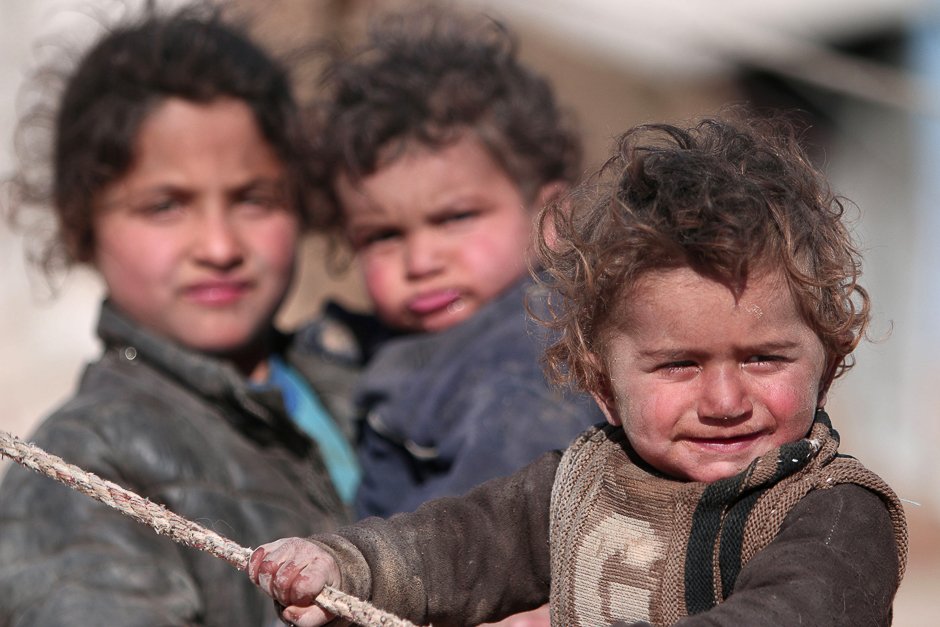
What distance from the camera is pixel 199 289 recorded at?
2439 millimetres

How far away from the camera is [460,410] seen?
2164 mm

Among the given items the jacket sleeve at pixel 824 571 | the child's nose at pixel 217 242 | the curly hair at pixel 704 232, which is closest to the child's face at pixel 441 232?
the child's nose at pixel 217 242

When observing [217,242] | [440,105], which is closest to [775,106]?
→ [440,105]

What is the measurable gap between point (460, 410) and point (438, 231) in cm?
47

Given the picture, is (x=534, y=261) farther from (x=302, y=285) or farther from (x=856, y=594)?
(x=302, y=285)

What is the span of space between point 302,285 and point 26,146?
2.16 m

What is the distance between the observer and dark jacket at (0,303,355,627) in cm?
192

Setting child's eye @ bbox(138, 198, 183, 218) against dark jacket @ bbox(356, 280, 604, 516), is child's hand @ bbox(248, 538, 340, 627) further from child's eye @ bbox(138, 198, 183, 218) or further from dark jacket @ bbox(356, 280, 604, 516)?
child's eye @ bbox(138, 198, 183, 218)

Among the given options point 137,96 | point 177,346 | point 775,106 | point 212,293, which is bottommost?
point 177,346

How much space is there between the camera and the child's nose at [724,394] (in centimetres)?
124

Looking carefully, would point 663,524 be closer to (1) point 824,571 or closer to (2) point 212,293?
(1) point 824,571

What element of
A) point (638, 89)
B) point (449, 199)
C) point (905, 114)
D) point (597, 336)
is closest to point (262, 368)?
point (449, 199)

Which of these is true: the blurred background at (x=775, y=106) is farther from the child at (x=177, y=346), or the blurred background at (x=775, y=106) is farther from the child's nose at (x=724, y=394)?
the child's nose at (x=724, y=394)

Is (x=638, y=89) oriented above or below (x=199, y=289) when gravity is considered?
above
